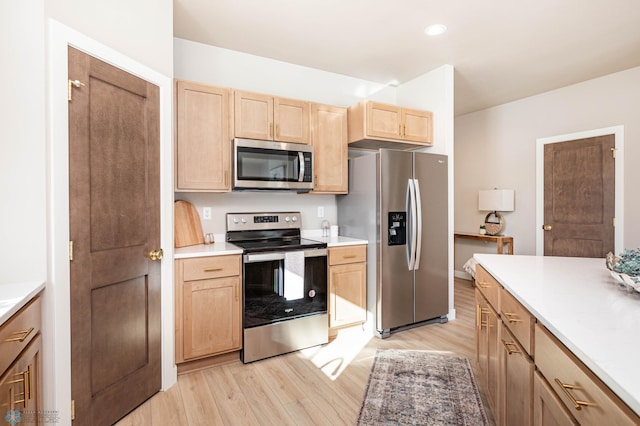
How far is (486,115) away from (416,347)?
3905mm

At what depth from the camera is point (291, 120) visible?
3021mm

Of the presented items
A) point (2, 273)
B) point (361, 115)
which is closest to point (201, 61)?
point (361, 115)

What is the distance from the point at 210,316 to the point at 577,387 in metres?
2.20

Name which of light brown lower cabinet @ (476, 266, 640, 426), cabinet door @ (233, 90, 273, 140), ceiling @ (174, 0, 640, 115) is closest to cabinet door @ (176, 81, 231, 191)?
cabinet door @ (233, 90, 273, 140)

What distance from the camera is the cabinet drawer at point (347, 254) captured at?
9.83 feet

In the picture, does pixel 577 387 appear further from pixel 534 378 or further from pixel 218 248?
pixel 218 248

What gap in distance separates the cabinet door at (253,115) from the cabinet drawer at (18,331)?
5.94 ft

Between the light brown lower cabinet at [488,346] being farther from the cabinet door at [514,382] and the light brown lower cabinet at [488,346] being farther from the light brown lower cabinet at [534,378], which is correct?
the cabinet door at [514,382]

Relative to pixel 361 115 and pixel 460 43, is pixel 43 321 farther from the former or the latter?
pixel 460 43

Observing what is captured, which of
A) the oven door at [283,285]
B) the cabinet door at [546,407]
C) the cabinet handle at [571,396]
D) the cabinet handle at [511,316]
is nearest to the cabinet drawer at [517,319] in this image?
the cabinet handle at [511,316]

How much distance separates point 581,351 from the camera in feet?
2.62

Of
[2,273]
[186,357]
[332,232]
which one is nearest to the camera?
[2,273]

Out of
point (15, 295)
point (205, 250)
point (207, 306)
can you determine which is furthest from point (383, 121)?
point (15, 295)

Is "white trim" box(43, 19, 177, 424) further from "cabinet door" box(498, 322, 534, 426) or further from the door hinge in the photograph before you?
"cabinet door" box(498, 322, 534, 426)
